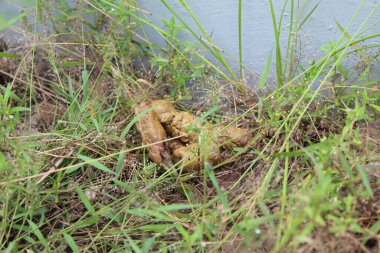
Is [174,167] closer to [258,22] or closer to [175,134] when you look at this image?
[175,134]

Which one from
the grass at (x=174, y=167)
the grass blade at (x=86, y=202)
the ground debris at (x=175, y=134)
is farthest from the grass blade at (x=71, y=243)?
the ground debris at (x=175, y=134)

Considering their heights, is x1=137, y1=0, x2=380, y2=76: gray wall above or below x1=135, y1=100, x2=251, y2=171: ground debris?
above

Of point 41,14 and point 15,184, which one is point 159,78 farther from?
point 15,184

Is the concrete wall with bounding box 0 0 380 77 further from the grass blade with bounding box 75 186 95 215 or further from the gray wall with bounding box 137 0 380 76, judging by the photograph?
the grass blade with bounding box 75 186 95 215

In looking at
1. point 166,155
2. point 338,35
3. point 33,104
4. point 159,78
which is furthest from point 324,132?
point 33,104

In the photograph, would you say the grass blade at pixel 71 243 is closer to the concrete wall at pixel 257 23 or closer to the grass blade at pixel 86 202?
the grass blade at pixel 86 202

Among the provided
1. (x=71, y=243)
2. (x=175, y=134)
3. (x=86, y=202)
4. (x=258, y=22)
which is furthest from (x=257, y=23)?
(x=71, y=243)

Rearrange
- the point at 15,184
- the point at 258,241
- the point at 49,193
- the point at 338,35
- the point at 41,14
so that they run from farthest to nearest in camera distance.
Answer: the point at 41,14
the point at 338,35
the point at 49,193
the point at 15,184
the point at 258,241

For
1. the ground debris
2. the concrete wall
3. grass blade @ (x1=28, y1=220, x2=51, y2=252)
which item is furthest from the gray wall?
grass blade @ (x1=28, y1=220, x2=51, y2=252)

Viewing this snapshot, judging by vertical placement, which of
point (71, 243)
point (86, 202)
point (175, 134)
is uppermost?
point (175, 134)
